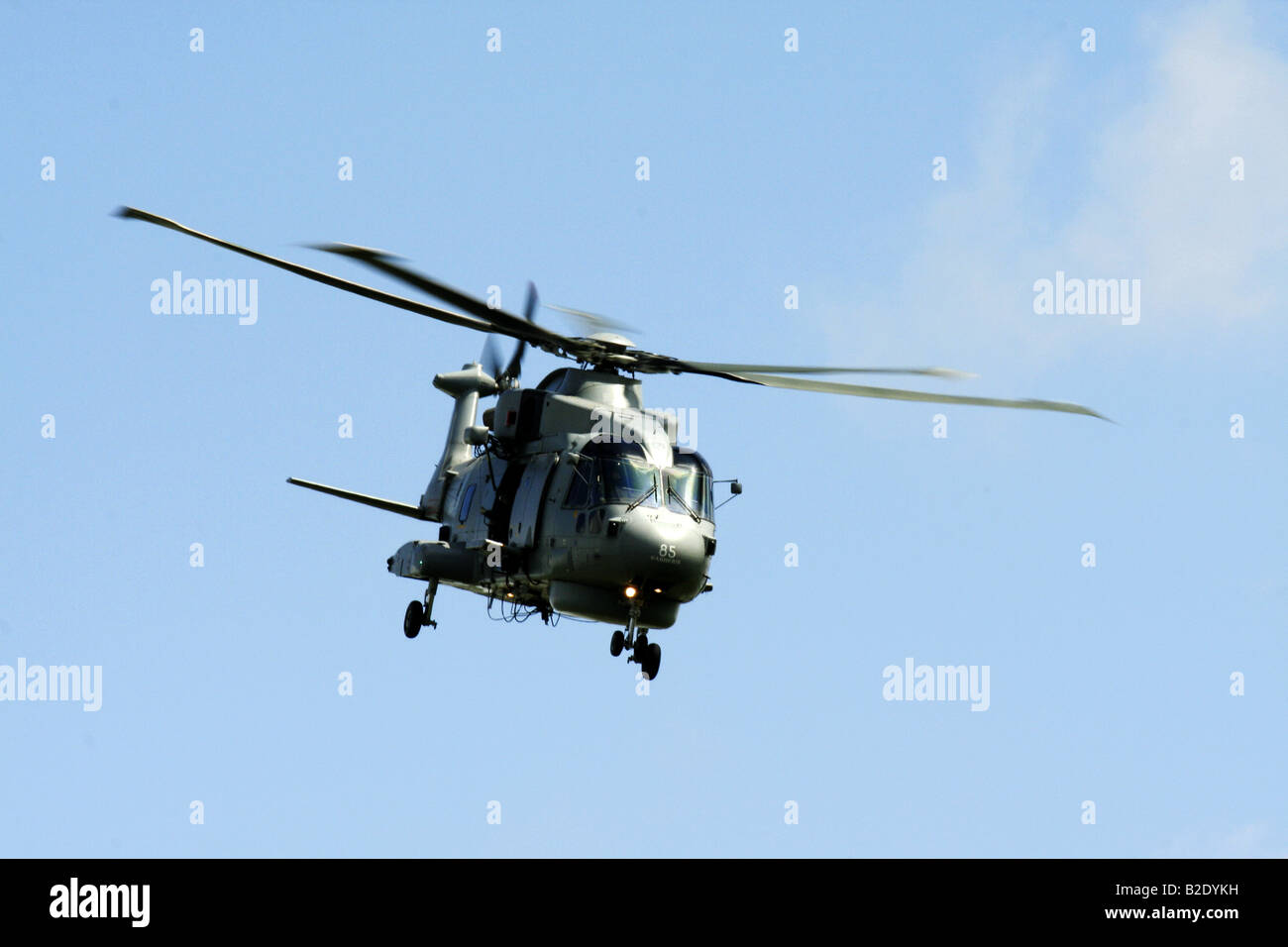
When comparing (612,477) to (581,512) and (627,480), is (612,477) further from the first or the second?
(581,512)

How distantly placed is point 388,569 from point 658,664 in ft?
29.2

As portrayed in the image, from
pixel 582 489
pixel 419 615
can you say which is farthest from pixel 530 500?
pixel 419 615

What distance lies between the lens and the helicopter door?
37.4m

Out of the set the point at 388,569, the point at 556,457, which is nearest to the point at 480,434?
the point at 556,457

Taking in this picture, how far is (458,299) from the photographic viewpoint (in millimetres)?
35531

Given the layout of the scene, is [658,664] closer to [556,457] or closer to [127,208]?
[556,457]

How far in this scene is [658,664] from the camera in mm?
36344

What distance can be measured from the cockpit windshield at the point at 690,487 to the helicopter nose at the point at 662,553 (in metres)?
0.58

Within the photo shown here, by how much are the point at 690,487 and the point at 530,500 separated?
333 centimetres

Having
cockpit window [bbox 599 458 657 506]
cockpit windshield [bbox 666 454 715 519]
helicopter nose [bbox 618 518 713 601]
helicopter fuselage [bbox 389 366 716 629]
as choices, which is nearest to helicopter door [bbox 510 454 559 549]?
helicopter fuselage [bbox 389 366 716 629]

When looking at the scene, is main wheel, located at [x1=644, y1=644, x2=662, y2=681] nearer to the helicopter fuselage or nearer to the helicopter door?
the helicopter fuselage

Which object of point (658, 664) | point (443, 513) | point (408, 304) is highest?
point (408, 304)

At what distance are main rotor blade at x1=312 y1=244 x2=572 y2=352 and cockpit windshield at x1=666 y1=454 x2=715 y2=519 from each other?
3569 millimetres

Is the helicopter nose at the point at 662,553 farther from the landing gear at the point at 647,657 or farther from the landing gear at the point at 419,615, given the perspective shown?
the landing gear at the point at 419,615
